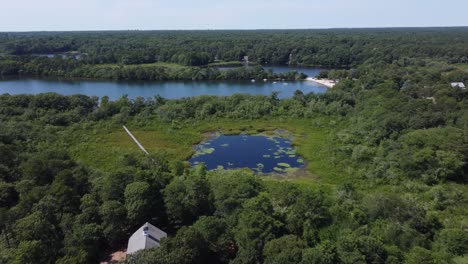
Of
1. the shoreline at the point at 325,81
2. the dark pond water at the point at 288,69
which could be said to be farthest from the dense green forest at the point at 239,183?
the dark pond water at the point at 288,69

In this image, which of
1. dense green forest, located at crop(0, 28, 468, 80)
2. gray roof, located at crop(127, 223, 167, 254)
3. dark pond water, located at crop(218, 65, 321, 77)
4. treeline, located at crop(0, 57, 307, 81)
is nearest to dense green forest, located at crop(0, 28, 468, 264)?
gray roof, located at crop(127, 223, 167, 254)

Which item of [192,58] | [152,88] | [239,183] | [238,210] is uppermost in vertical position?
[192,58]

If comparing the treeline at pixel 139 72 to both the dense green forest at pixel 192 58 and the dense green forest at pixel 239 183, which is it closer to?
the dense green forest at pixel 192 58

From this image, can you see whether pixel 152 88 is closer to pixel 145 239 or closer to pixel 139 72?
pixel 139 72

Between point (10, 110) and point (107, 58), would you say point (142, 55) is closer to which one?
point (107, 58)

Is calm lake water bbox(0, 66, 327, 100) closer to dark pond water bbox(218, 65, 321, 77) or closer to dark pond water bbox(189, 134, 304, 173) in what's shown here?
dark pond water bbox(218, 65, 321, 77)

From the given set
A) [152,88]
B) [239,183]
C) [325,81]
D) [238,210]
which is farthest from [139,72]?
[238,210]
